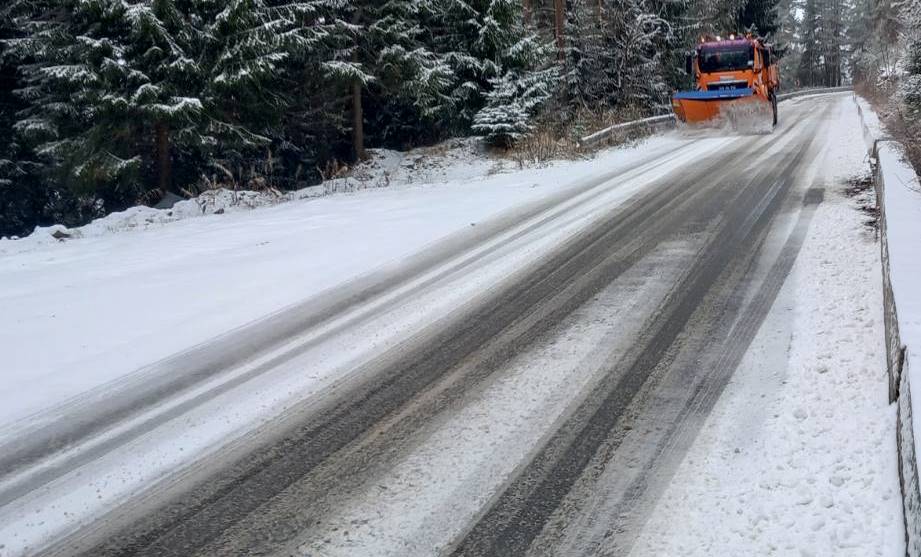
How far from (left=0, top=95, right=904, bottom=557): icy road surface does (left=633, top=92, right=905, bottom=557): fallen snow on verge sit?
0.01 meters

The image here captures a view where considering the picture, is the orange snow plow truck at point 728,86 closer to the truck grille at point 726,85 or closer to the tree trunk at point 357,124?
the truck grille at point 726,85

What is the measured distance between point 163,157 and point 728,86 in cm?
1777

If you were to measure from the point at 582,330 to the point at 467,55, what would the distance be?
18.1 m

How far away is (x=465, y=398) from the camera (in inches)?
159

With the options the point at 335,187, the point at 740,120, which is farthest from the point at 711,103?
the point at 335,187

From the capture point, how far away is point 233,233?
970cm

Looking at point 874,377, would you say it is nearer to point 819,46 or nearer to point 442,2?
point 442,2

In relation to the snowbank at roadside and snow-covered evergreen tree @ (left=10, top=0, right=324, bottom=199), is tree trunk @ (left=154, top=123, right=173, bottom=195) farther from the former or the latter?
the snowbank at roadside

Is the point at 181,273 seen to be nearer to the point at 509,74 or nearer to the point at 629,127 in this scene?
the point at 509,74

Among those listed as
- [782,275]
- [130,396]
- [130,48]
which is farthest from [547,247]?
[130,48]

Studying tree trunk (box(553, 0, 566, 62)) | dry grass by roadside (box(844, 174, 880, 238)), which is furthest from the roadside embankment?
→ tree trunk (box(553, 0, 566, 62))

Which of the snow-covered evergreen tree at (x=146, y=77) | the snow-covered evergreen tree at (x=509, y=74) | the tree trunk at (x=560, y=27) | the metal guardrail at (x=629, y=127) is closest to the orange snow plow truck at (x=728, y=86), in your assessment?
the metal guardrail at (x=629, y=127)

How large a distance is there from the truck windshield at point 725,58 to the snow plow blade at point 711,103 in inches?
59.6

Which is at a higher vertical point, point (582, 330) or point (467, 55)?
point (467, 55)
